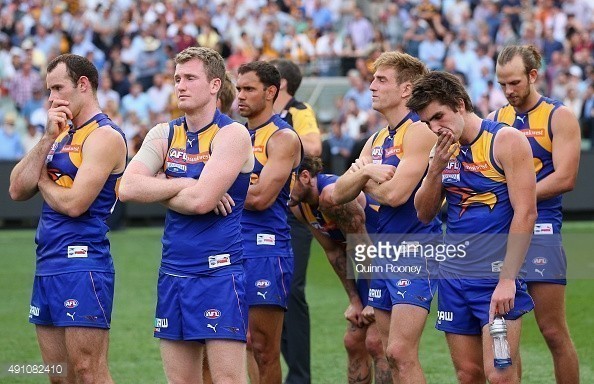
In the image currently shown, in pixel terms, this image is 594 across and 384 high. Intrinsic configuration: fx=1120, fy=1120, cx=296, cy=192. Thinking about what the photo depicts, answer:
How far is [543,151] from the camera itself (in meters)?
7.84

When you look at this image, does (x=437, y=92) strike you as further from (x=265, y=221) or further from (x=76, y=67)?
(x=76, y=67)

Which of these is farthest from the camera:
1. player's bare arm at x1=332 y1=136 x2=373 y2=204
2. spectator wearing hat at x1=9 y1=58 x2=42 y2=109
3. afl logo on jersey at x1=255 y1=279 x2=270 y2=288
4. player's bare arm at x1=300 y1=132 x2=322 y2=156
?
spectator wearing hat at x1=9 y1=58 x2=42 y2=109

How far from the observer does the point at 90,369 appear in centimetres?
677

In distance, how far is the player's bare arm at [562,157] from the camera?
7613 millimetres

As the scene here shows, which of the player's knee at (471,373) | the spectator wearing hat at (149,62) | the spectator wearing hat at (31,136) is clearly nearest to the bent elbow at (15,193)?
the player's knee at (471,373)

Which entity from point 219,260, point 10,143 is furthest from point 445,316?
point 10,143

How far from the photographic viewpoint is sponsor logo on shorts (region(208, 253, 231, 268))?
6.33m

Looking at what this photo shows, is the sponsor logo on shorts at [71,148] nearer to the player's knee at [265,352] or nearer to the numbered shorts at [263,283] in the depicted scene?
the numbered shorts at [263,283]

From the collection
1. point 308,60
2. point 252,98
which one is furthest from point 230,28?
point 252,98

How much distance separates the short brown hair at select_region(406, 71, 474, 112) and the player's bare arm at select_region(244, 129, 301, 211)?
1709 mm

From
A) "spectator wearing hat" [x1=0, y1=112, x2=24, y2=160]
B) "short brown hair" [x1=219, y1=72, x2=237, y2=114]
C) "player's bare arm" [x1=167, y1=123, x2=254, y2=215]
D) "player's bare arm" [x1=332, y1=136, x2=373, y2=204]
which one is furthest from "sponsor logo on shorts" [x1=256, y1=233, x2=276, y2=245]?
"spectator wearing hat" [x1=0, y1=112, x2=24, y2=160]

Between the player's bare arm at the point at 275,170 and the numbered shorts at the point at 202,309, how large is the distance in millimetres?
1539

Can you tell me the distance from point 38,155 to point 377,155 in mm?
2264

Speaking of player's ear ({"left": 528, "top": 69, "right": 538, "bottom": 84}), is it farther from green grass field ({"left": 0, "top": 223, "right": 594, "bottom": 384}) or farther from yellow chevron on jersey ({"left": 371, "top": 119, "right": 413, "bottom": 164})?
green grass field ({"left": 0, "top": 223, "right": 594, "bottom": 384})
